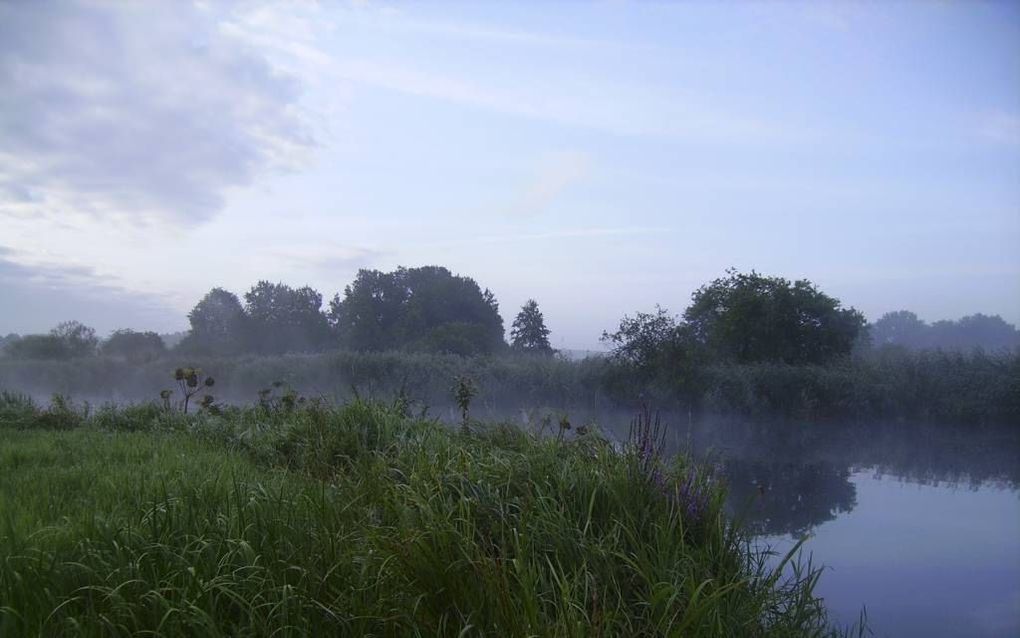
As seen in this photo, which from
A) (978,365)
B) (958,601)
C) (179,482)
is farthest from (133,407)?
(978,365)

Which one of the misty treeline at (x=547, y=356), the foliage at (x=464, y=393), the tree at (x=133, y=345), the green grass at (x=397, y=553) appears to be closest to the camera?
the green grass at (x=397, y=553)

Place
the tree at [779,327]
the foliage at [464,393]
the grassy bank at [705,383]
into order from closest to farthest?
1. the foliage at [464,393]
2. the grassy bank at [705,383]
3. the tree at [779,327]

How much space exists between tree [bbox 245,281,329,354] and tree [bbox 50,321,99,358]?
4541 mm

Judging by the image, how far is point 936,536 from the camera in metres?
6.21

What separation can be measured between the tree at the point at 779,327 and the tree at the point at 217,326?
13.4m

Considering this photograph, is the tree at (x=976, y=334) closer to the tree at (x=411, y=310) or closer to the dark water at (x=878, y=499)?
the dark water at (x=878, y=499)

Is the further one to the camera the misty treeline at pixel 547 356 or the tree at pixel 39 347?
the tree at pixel 39 347

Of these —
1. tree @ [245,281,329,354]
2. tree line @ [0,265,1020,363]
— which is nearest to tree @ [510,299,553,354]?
tree line @ [0,265,1020,363]

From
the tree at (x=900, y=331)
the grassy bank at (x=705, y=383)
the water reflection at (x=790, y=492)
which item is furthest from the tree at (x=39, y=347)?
the tree at (x=900, y=331)

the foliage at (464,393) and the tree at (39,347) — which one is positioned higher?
the tree at (39,347)

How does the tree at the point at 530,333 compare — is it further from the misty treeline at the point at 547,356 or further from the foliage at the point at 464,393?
the foliage at the point at 464,393

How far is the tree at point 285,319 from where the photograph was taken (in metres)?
19.3

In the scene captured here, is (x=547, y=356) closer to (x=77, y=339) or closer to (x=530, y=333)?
(x=530, y=333)

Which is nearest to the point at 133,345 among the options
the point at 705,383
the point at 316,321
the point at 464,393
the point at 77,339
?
the point at 77,339
